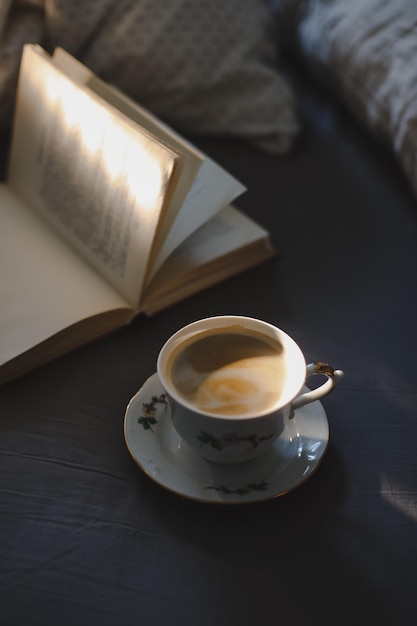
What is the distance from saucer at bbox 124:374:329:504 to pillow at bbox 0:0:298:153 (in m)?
0.49

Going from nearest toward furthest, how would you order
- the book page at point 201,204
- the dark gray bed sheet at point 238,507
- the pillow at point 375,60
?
the dark gray bed sheet at point 238,507
the book page at point 201,204
the pillow at point 375,60

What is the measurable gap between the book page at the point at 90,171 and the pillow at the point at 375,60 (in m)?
0.34

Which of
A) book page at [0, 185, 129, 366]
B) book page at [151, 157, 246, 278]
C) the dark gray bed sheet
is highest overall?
book page at [0, 185, 129, 366]

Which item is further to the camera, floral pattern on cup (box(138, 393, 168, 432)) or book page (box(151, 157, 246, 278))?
book page (box(151, 157, 246, 278))

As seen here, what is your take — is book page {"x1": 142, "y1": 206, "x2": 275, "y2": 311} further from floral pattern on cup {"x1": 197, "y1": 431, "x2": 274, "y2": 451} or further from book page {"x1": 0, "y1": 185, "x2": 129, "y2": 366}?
floral pattern on cup {"x1": 197, "y1": 431, "x2": 274, "y2": 451}

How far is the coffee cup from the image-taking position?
1.66 ft

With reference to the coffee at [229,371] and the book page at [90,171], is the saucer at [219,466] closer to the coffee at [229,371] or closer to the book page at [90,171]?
the coffee at [229,371]

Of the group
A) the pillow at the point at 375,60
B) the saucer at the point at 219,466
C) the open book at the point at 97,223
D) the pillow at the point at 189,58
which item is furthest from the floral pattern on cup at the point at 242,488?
the pillow at the point at 189,58

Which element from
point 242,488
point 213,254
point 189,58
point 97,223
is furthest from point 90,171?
point 242,488

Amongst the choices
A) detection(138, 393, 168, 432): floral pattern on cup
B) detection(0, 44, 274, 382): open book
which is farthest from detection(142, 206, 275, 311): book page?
detection(138, 393, 168, 432): floral pattern on cup

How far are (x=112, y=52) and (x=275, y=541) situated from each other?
71cm

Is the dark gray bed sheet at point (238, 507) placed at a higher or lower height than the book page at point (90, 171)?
lower

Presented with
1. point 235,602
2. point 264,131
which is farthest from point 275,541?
point 264,131

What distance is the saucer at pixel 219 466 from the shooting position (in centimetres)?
52
